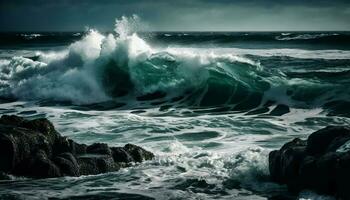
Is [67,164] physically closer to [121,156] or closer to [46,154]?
[46,154]

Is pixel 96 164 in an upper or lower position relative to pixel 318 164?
lower

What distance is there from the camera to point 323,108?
14438 millimetres

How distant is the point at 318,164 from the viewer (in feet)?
18.6

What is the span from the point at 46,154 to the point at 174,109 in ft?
26.3

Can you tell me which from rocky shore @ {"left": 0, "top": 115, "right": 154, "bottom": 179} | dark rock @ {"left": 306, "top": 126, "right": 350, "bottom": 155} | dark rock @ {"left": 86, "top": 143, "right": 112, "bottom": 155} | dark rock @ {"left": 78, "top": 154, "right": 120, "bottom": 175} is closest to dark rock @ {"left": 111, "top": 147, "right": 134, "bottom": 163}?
rocky shore @ {"left": 0, "top": 115, "right": 154, "bottom": 179}

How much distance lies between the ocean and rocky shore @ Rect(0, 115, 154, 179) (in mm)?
192

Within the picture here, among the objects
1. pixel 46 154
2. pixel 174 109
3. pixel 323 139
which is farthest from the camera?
pixel 174 109

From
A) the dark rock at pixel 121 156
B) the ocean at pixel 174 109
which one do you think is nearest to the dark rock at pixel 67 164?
the ocean at pixel 174 109

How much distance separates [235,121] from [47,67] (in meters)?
11.6

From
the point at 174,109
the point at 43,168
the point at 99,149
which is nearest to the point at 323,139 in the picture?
the point at 99,149

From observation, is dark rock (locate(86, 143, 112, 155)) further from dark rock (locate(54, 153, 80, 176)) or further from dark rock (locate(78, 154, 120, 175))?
dark rock (locate(54, 153, 80, 176))

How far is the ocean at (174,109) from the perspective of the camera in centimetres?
666

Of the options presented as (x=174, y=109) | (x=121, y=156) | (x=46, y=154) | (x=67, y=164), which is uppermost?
(x=46, y=154)

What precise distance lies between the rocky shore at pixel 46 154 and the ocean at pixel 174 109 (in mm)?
192
